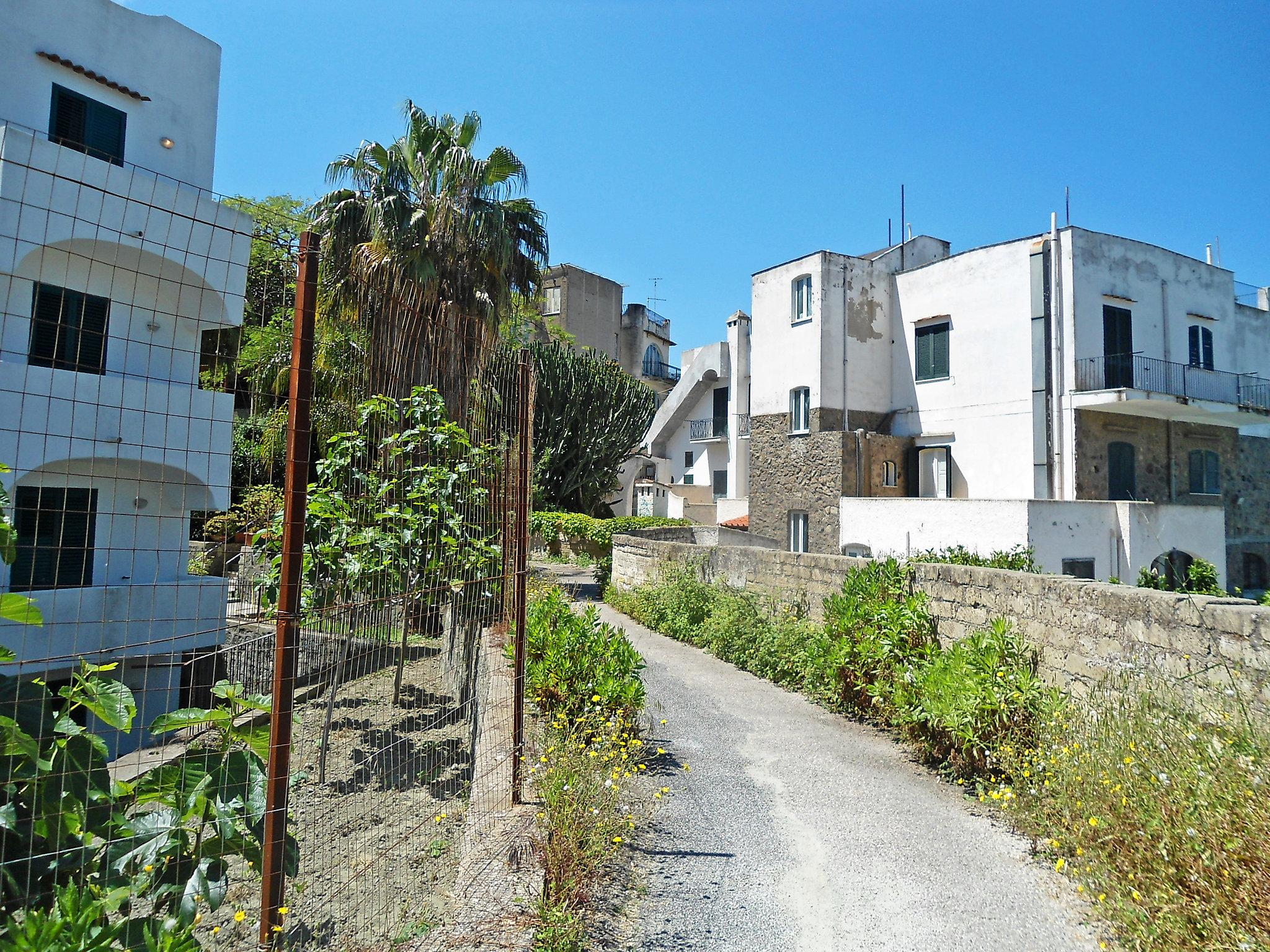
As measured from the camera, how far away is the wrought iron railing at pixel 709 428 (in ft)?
110

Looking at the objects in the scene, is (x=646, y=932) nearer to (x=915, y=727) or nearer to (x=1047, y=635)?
(x=915, y=727)

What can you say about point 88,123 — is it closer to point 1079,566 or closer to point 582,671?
point 582,671

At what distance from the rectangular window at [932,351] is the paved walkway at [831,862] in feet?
54.9

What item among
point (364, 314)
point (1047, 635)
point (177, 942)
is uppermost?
point (364, 314)

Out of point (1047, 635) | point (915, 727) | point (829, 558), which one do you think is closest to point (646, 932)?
point (915, 727)

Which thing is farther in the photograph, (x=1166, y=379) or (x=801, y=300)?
(x=801, y=300)

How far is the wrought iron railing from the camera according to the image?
33.5 metres

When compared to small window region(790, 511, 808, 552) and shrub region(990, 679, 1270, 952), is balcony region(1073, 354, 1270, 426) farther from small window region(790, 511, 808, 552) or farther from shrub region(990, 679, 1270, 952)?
shrub region(990, 679, 1270, 952)

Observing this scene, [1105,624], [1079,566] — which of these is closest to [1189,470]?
[1079,566]

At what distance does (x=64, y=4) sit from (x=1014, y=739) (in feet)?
52.8

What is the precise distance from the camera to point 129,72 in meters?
13.0

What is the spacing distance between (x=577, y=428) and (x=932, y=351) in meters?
11.6

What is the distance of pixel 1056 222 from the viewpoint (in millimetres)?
19938

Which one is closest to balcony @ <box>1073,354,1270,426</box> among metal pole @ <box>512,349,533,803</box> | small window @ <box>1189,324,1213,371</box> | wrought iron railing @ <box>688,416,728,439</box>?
small window @ <box>1189,324,1213,371</box>
